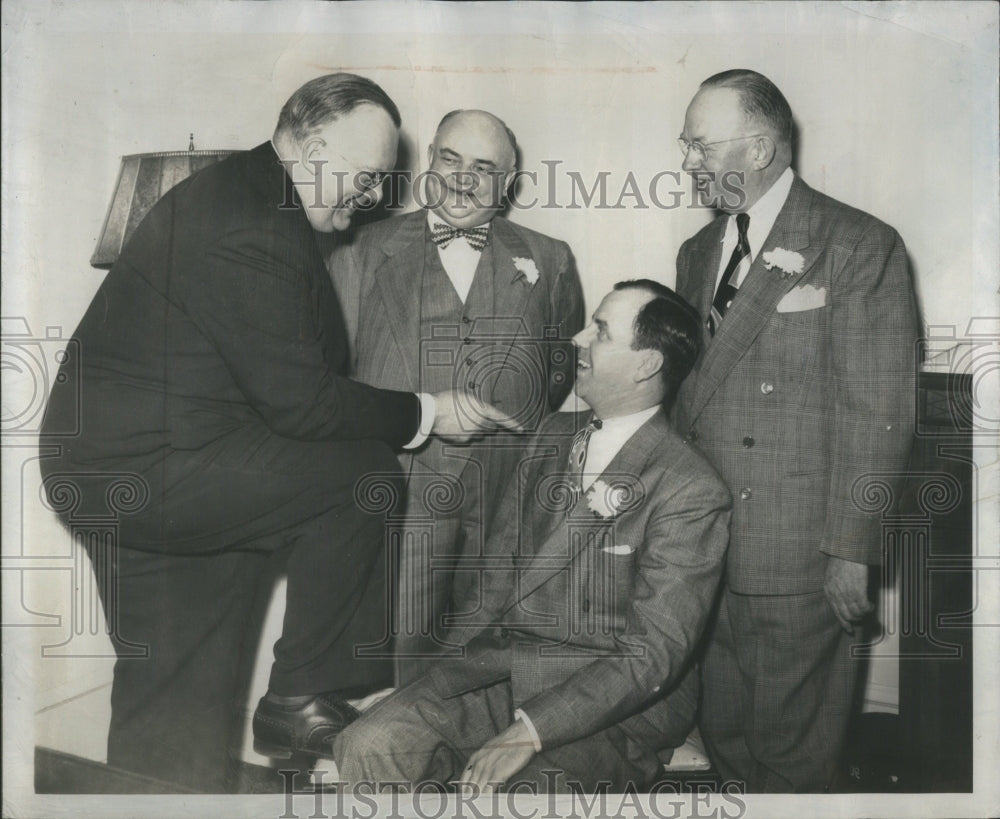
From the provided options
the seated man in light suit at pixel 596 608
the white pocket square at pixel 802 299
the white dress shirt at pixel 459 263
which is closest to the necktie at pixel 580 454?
the seated man in light suit at pixel 596 608

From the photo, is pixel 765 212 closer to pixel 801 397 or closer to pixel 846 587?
pixel 801 397

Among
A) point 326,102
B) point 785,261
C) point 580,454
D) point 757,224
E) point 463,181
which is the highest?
point 326,102

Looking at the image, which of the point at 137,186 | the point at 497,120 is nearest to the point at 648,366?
the point at 497,120

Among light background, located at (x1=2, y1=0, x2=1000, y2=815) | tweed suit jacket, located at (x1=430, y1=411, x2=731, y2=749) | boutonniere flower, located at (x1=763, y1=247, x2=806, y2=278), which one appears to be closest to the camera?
tweed suit jacket, located at (x1=430, y1=411, x2=731, y2=749)

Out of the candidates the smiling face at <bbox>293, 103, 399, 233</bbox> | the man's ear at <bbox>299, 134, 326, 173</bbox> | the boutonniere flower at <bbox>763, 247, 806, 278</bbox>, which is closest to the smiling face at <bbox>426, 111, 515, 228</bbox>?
the smiling face at <bbox>293, 103, 399, 233</bbox>

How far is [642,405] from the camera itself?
3.04 meters

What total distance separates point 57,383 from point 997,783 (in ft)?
10.3

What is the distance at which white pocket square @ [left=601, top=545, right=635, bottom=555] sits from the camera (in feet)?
9.86

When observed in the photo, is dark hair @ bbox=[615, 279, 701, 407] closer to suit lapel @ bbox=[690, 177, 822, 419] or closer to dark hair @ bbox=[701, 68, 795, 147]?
suit lapel @ bbox=[690, 177, 822, 419]

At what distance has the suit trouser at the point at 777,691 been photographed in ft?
10.2

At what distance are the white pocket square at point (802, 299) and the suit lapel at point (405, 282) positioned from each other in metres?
1.06

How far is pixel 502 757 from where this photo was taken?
3008 mm

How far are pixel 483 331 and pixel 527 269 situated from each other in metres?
0.23

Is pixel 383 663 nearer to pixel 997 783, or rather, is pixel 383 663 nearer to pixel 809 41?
pixel 997 783
